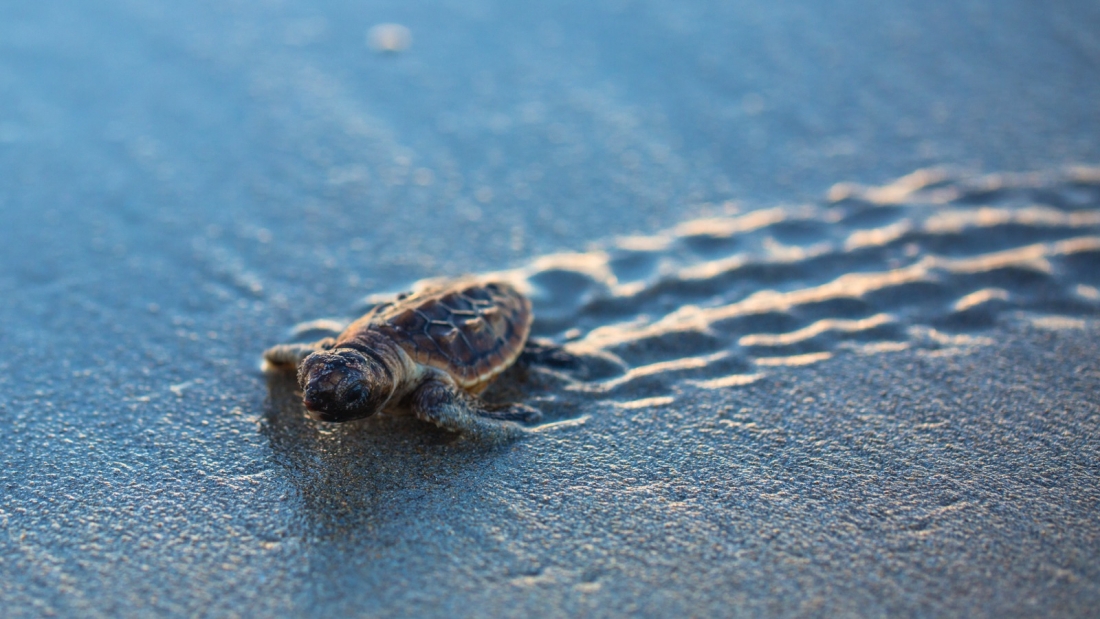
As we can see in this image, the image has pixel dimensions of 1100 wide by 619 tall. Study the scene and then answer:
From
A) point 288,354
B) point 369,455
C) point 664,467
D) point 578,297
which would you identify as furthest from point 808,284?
point 288,354

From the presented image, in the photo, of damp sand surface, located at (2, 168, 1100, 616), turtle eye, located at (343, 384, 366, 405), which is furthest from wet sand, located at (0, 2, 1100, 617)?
turtle eye, located at (343, 384, 366, 405)

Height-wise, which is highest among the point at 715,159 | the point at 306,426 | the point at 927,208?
the point at 715,159

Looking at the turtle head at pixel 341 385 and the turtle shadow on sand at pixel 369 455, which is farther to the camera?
the turtle head at pixel 341 385

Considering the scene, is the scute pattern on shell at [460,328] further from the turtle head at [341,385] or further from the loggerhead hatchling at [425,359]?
the turtle head at [341,385]

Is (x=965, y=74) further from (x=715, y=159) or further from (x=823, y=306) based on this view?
(x=823, y=306)

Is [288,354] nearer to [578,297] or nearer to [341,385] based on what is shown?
[341,385]

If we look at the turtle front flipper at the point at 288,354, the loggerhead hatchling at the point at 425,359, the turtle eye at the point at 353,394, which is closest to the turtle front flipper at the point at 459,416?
the loggerhead hatchling at the point at 425,359

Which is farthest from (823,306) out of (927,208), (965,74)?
(965,74)
